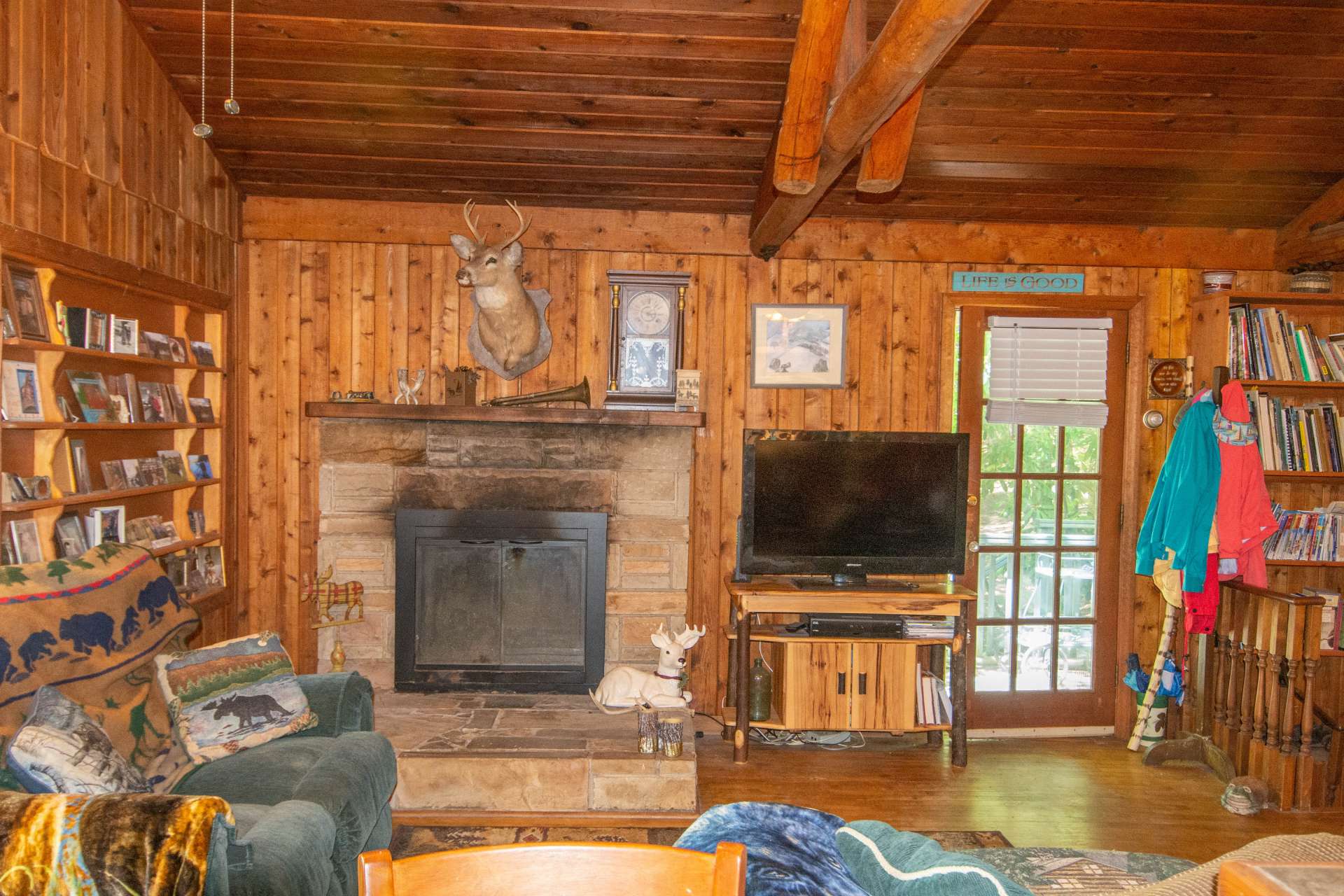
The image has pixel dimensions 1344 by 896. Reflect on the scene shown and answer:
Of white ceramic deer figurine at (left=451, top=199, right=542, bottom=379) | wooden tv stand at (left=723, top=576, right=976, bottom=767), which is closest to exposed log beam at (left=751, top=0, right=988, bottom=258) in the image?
white ceramic deer figurine at (left=451, top=199, right=542, bottom=379)

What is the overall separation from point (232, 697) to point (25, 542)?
76 cm

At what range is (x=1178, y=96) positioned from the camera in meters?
3.68

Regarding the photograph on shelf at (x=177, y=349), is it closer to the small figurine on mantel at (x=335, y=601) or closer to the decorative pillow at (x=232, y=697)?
the small figurine on mantel at (x=335, y=601)

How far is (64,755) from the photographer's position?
2.11 metres

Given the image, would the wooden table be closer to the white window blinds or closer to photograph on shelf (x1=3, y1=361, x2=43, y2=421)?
photograph on shelf (x1=3, y1=361, x2=43, y2=421)

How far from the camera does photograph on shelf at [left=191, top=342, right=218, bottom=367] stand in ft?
13.1

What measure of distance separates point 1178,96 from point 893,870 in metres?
3.41

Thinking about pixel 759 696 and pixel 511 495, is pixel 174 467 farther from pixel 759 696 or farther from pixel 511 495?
pixel 759 696

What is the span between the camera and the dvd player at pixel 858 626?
4.21 m

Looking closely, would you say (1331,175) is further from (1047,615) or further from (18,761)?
(18,761)

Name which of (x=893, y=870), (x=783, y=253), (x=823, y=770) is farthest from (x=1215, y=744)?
(x=893, y=870)

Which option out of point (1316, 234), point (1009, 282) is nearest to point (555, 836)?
point (1009, 282)

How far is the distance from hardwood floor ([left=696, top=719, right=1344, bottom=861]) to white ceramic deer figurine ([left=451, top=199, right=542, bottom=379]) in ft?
6.48

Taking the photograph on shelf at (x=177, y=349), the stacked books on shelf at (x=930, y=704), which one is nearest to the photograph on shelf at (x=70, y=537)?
the photograph on shelf at (x=177, y=349)
